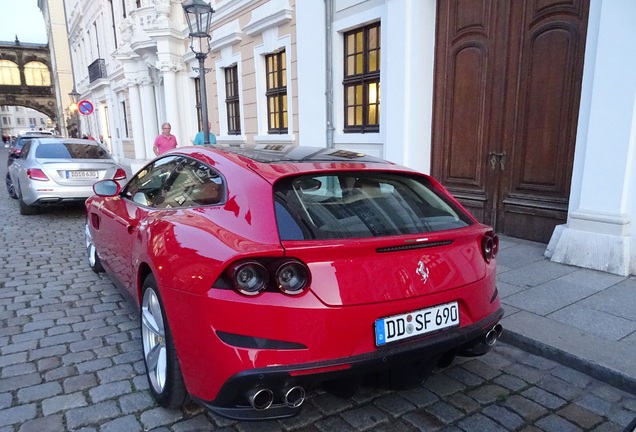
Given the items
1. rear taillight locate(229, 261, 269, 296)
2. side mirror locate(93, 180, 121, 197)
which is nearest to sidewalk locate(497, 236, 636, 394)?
rear taillight locate(229, 261, 269, 296)

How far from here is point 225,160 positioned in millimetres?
2670

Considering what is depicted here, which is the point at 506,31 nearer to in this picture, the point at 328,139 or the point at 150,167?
the point at 328,139

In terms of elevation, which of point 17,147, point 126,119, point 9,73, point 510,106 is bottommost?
point 17,147

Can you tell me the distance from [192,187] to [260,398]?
4.77 feet

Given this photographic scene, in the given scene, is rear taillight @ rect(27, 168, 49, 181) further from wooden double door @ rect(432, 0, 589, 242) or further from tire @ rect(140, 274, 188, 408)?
wooden double door @ rect(432, 0, 589, 242)

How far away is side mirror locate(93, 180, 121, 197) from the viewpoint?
12.6 feet

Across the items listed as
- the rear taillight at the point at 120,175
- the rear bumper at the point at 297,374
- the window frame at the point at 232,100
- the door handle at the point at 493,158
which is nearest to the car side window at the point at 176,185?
the rear bumper at the point at 297,374

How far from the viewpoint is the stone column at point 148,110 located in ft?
57.4

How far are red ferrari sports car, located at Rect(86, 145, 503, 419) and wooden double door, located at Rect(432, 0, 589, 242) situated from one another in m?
3.31

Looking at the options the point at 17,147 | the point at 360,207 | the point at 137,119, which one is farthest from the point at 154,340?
the point at 17,147

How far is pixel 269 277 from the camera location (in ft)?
6.32

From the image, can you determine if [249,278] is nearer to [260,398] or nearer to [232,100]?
[260,398]

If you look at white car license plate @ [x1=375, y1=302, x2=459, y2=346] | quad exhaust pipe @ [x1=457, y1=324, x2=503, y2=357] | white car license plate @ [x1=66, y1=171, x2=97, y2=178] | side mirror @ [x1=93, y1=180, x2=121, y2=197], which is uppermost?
side mirror @ [x1=93, y1=180, x2=121, y2=197]

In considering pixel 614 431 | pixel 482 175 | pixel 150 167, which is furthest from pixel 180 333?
pixel 482 175
